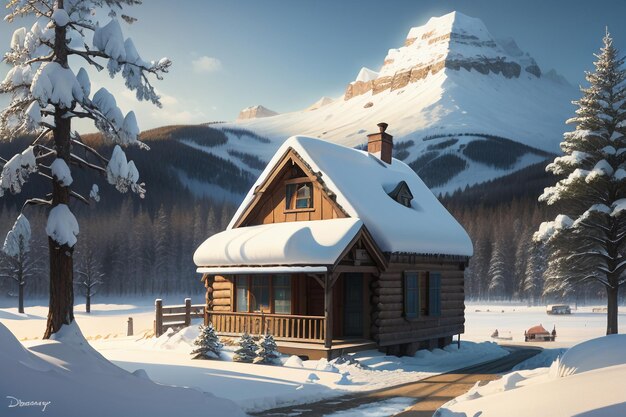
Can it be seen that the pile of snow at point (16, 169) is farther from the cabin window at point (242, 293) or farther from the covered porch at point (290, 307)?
the cabin window at point (242, 293)

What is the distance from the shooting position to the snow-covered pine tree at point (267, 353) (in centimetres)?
1869

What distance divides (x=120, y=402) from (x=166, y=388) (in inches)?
59.0

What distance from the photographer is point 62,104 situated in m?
12.5

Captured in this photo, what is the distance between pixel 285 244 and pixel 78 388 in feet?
38.3

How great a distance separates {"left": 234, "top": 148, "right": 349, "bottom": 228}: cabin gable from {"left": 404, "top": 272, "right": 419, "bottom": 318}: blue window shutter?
11.8ft

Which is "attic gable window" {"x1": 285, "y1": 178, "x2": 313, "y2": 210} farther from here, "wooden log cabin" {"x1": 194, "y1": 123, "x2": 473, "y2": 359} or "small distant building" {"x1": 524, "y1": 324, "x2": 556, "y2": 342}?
"small distant building" {"x1": 524, "y1": 324, "x2": 556, "y2": 342}

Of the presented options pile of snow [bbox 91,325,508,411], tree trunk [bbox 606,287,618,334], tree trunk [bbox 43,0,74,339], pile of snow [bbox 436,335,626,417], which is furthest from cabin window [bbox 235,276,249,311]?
tree trunk [bbox 606,287,618,334]

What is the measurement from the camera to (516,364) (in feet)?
71.6

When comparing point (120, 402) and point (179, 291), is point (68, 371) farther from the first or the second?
point (179, 291)

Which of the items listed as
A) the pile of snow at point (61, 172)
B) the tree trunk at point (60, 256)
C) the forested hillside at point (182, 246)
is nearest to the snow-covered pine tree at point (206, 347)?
the tree trunk at point (60, 256)

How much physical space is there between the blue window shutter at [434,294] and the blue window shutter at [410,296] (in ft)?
3.69

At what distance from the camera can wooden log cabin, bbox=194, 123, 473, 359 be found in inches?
806

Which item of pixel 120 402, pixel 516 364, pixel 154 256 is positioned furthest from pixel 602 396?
pixel 154 256

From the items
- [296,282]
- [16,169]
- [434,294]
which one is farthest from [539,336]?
[16,169]
